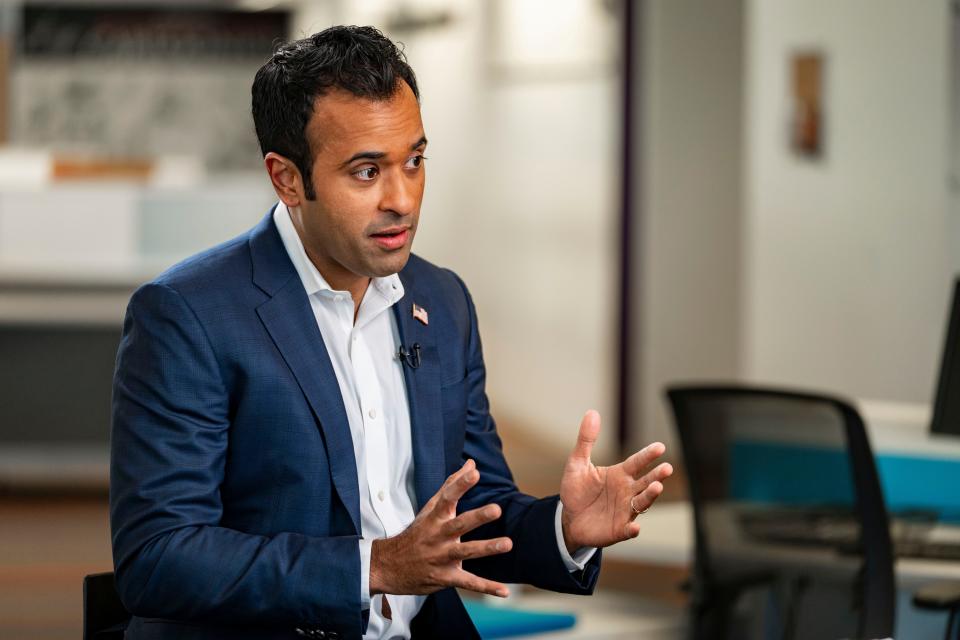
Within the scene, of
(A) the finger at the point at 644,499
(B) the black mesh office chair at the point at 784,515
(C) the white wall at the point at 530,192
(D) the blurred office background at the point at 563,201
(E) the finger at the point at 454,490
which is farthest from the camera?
(C) the white wall at the point at 530,192

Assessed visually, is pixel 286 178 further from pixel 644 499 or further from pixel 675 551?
pixel 675 551

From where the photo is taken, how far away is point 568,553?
5.88 ft

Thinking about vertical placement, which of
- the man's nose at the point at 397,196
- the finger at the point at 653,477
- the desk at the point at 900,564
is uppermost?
the man's nose at the point at 397,196

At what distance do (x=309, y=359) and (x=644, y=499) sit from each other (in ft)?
1.38

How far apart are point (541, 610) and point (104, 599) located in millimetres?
1168

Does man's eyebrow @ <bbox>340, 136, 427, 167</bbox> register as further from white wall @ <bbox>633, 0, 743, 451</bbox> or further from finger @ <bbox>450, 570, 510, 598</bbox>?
white wall @ <bbox>633, 0, 743, 451</bbox>

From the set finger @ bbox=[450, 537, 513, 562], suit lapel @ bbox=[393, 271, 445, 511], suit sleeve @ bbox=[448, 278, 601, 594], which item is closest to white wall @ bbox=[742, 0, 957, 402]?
suit sleeve @ bbox=[448, 278, 601, 594]

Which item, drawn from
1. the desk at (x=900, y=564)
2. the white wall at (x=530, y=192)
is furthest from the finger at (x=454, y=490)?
the white wall at (x=530, y=192)

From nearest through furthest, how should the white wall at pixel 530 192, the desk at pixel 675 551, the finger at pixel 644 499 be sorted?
the finger at pixel 644 499 < the desk at pixel 675 551 < the white wall at pixel 530 192

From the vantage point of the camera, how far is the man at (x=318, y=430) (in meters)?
1.61

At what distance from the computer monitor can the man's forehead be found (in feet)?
5.25

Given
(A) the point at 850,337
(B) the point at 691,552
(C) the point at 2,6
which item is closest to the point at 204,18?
(C) the point at 2,6

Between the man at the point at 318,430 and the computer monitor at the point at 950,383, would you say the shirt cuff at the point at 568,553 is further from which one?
→ the computer monitor at the point at 950,383

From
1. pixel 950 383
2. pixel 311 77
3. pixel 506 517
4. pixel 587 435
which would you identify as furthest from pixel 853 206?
pixel 311 77
